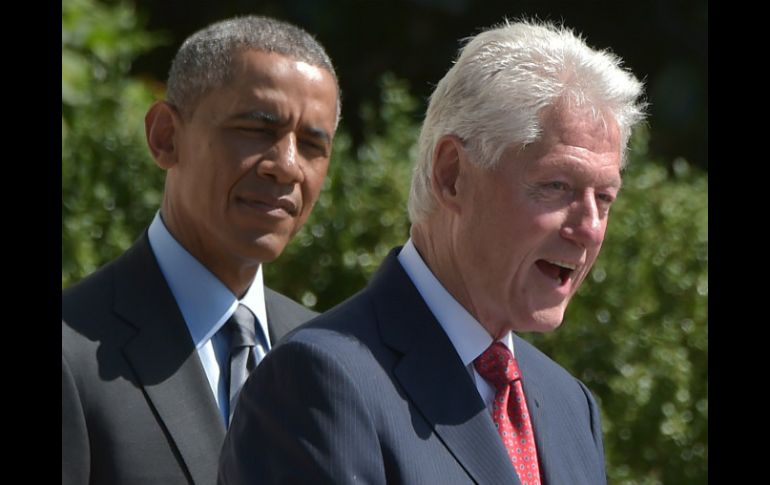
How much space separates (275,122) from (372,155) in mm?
2045

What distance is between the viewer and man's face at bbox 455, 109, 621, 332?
2422 millimetres

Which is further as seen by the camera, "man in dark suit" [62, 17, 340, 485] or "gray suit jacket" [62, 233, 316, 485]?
"man in dark suit" [62, 17, 340, 485]

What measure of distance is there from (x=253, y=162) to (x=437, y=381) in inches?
36.9

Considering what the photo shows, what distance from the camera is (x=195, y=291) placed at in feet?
10.4

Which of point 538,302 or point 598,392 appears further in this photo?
point 598,392

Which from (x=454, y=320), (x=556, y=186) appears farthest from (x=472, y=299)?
(x=556, y=186)

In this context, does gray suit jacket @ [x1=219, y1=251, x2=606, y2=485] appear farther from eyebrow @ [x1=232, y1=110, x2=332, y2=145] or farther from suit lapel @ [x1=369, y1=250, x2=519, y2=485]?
eyebrow @ [x1=232, y1=110, x2=332, y2=145]

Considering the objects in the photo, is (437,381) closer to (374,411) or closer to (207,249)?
(374,411)

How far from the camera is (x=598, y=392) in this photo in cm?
501

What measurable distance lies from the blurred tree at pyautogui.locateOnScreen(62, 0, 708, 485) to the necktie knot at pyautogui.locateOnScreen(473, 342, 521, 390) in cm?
225

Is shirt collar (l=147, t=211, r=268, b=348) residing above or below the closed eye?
below

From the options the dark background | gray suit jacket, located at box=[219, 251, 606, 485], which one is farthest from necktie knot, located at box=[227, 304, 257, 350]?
the dark background
